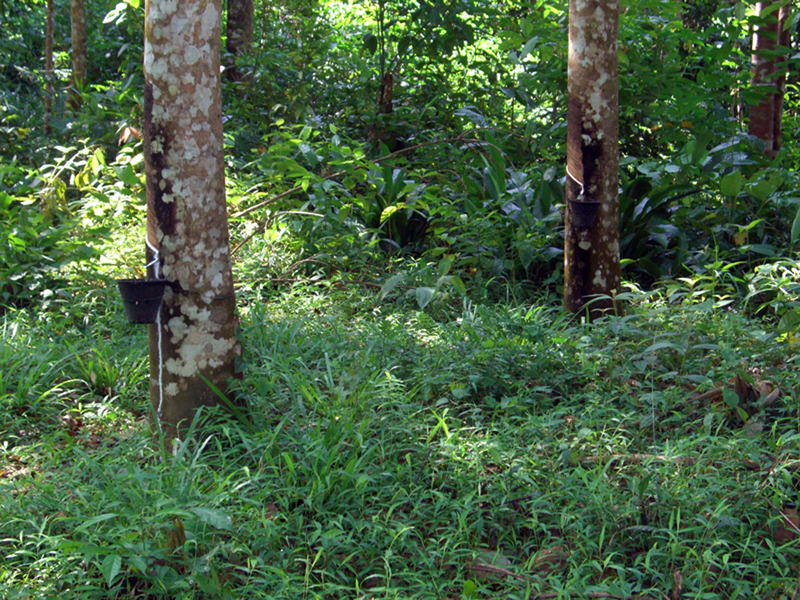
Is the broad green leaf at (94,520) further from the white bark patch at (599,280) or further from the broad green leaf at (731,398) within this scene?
the white bark patch at (599,280)

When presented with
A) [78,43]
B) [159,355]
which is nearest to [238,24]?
[78,43]

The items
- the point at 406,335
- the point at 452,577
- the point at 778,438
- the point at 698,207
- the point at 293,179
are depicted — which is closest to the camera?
the point at 452,577

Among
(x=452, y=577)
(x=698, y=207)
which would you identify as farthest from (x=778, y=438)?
(x=698, y=207)

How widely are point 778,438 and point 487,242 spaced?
2.18 meters

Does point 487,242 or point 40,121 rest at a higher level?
point 40,121

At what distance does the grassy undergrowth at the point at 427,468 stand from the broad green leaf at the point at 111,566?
1 cm

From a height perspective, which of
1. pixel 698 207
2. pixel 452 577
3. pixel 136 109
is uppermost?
pixel 136 109

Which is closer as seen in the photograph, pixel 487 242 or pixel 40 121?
pixel 487 242

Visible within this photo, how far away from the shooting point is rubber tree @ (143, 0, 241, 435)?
93.2 inches

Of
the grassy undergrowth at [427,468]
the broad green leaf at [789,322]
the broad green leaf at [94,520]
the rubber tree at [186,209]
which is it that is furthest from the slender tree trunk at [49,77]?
the broad green leaf at [789,322]

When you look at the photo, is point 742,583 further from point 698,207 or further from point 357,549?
point 698,207

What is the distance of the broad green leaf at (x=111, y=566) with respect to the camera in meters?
1.62

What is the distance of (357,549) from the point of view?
6.31 feet

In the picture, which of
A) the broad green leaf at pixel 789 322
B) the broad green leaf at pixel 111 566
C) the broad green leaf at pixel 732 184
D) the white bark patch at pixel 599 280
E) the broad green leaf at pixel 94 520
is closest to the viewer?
the broad green leaf at pixel 111 566
